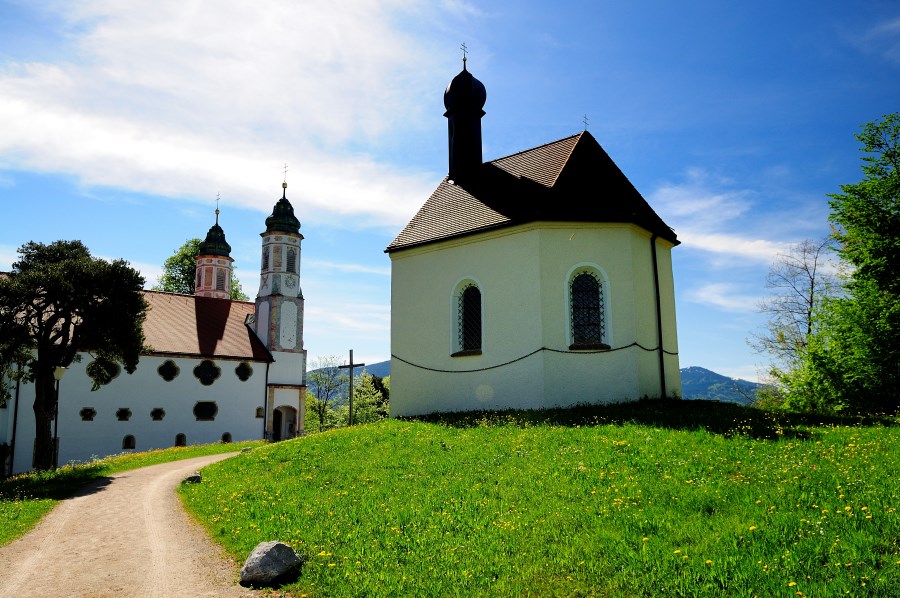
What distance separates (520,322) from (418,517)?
10471 millimetres

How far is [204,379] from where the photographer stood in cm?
3566

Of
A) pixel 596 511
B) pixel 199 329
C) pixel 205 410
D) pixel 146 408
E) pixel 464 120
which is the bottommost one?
pixel 596 511

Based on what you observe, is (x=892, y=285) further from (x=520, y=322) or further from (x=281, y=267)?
(x=281, y=267)

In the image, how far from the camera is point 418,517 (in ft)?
27.9

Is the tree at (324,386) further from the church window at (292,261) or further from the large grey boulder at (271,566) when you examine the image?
the large grey boulder at (271,566)

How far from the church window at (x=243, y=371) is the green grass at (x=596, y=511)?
2392 centimetres

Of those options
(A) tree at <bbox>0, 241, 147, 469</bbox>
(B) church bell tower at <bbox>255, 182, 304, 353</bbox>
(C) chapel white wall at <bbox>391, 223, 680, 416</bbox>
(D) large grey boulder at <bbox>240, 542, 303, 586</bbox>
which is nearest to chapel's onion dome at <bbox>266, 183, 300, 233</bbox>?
(B) church bell tower at <bbox>255, 182, 304, 353</bbox>

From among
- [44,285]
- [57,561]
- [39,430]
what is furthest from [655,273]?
[39,430]

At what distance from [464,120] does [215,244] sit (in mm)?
28750

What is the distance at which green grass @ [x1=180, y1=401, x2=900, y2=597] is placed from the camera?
602cm

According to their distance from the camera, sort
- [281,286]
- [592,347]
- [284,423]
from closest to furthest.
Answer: [592,347] → [284,423] → [281,286]

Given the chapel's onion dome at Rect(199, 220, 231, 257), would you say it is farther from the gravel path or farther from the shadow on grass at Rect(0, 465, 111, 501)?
the gravel path

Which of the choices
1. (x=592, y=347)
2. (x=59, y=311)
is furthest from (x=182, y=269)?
(x=592, y=347)

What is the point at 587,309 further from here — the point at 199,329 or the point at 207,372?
the point at 199,329
